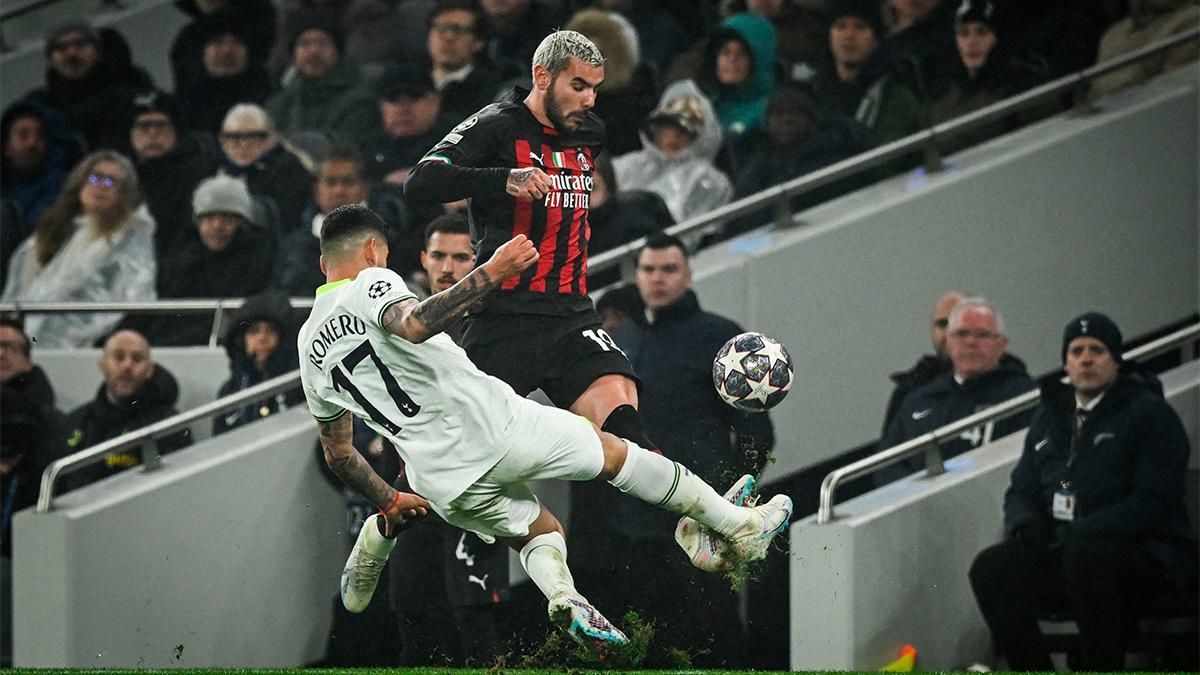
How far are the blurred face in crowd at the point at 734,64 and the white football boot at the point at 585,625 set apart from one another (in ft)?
13.8

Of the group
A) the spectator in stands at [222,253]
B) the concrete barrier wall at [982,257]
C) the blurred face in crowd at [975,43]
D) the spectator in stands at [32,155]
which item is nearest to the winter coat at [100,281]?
the spectator in stands at [222,253]

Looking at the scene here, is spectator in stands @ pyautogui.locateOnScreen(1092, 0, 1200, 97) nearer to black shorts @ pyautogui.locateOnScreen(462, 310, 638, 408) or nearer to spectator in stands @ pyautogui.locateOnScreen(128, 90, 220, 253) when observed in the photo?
black shorts @ pyautogui.locateOnScreen(462, 310, 638, 408)

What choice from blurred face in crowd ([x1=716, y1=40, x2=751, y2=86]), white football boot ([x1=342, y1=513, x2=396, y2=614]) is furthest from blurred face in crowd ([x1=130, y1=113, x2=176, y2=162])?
white football boot ([x1=342, y1=513, x2=396, y2=614])

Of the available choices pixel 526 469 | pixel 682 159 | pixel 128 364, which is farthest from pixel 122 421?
pixel 526 469

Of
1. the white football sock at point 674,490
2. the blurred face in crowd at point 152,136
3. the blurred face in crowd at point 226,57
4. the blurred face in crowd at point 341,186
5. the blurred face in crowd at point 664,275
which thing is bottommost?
the white football sock at point 674,490

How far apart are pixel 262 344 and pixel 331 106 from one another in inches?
83.4

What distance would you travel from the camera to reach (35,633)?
865cm

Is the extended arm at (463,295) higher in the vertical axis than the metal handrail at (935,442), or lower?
higher

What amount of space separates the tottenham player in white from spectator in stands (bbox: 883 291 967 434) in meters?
2.45

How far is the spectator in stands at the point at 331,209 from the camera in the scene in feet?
29.1

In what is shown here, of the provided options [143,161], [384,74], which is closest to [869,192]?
[384,74]

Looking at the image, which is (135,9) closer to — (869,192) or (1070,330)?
(869,192)

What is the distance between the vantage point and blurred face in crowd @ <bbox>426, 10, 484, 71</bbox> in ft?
33.1

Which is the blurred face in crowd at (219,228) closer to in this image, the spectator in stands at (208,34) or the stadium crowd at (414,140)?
the stadium crowd at (414,140)
